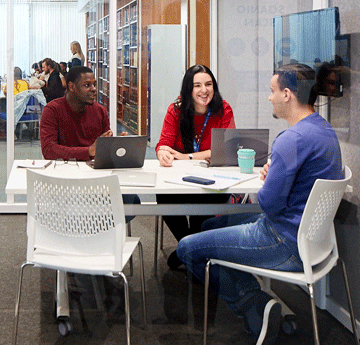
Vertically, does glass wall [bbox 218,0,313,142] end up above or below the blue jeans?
above

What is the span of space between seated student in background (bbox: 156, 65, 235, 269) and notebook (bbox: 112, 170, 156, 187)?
8 centimetres

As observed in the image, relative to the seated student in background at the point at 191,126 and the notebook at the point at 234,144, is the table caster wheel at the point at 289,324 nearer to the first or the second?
the seated student in background at the point at 191,126

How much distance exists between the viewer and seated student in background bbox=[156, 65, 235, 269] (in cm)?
240

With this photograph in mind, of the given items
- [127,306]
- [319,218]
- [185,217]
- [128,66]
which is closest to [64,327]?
[127,306]

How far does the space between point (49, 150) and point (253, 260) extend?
142cm

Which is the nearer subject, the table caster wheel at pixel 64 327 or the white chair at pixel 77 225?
the white chair at pixel 77 225

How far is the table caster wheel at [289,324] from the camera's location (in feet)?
7.43

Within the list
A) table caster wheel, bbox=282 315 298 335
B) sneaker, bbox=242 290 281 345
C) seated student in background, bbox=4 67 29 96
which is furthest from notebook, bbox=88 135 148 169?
seated student in background, bbox=4 67 29 96

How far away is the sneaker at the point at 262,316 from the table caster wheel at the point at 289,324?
1.1 inches

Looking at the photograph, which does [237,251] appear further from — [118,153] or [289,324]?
[118,153]

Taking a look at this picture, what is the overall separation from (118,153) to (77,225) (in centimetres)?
71

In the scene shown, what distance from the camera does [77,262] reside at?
2.20 metres

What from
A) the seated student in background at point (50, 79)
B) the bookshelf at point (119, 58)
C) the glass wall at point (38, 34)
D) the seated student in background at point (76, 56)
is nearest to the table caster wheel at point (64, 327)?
the bookshelf at point (119, 58)

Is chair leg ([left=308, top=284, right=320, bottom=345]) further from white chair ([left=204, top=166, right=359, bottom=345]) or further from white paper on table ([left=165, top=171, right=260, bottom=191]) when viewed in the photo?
white paper on table ([left=165, top=171, right=260, bottom=191])
